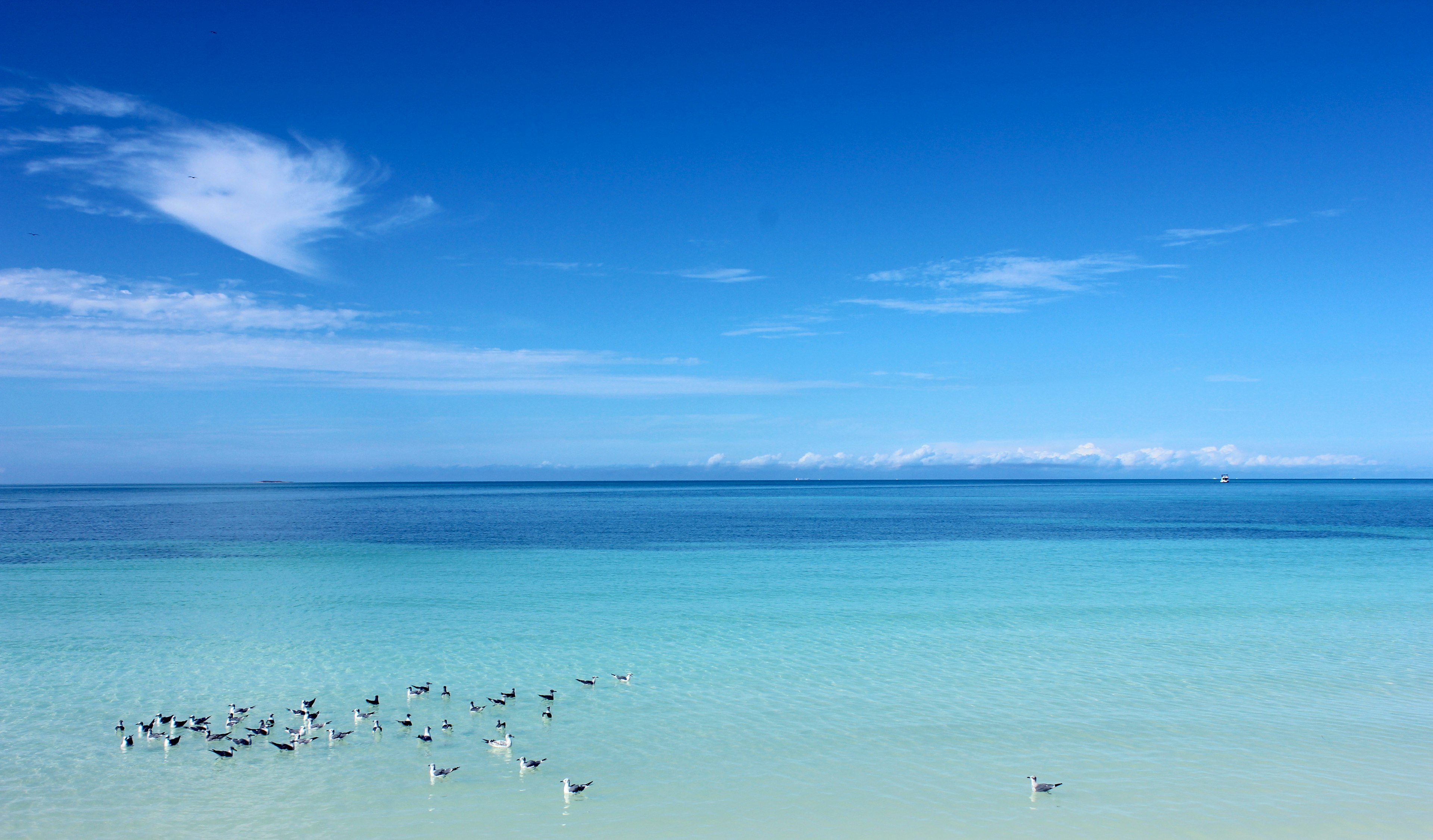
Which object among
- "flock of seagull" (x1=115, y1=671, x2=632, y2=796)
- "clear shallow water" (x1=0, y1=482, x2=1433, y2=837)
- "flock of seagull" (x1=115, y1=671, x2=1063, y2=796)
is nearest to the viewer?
"clear shallow water" (x1=0, y1=482, x2=1433, y2=837)

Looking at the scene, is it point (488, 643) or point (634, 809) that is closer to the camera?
point (634, 809)

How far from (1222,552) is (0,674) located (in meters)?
52.5

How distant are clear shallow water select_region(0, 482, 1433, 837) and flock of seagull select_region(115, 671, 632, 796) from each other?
10.3 inches

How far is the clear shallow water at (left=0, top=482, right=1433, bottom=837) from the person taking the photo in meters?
11.8

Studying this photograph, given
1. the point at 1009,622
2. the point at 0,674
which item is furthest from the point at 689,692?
the point at 0,674

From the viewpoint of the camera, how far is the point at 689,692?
1741 cm

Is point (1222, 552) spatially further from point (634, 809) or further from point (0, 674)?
point (0, 674)

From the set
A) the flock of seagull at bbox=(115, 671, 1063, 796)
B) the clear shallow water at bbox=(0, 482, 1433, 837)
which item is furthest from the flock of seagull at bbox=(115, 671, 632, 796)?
the clear shallow water at bbox=(0, 482, 1433, 837)

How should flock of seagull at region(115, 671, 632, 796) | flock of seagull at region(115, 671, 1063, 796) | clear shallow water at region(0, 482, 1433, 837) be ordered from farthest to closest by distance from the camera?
1. flock of seagull at region(115, 671, 632, 796)
2. flock of seagull at region(115, 671, 1063, 796)
3. clear shallow water at region(0, 482, 1433, 837)

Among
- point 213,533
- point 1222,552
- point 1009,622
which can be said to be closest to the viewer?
point 1009,622

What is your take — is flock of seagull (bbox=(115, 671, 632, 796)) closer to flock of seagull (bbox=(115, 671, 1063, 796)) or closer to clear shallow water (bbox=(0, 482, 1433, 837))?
flock of seagull (bbox=(115, 671, 1063, 796))

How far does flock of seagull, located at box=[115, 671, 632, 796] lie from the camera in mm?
13688

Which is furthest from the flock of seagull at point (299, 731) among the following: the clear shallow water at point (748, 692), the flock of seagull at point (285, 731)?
the clear shallow water at point (748, 692)

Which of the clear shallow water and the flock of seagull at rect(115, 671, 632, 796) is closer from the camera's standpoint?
the clear shallow water
